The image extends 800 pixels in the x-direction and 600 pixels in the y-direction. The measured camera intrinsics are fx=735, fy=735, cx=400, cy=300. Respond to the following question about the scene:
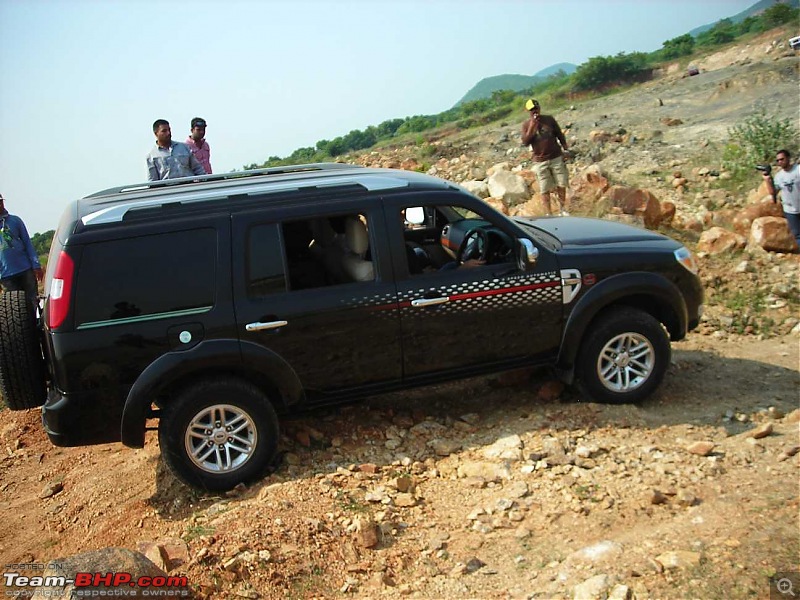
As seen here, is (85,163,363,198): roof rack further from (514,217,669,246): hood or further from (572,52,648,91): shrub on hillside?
(572,52,648,91): shrub on hillside

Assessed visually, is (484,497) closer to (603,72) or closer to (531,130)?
(531,130)

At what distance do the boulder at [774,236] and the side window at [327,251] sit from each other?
643 cm

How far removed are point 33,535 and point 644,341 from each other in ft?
15.2

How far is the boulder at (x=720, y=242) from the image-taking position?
9289 mm

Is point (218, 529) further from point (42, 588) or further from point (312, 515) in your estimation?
point (42, 588)

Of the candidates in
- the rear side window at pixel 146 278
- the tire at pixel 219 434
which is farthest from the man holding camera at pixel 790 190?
the rear side window at pixel 146 278

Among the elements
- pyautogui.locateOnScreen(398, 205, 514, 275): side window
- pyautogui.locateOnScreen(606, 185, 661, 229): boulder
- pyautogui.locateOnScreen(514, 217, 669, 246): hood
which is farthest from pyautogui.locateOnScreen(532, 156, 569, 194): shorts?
pyautogui.locateOnScreen(398, 205, 514, 275): side window

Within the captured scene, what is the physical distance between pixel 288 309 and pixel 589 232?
2.60 metres

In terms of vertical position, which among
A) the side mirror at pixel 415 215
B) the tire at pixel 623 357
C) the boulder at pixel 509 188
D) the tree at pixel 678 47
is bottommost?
the tire at pixel 623 357

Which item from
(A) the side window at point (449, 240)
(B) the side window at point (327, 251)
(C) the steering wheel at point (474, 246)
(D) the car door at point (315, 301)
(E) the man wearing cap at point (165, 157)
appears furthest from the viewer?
(E) the man wearing cap at point (165, 157)

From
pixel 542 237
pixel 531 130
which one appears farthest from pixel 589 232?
pixel 531 130

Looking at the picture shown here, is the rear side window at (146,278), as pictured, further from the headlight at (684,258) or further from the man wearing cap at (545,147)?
the man wearing cap at (545,147)

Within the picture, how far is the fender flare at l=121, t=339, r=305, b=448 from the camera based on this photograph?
470 cm

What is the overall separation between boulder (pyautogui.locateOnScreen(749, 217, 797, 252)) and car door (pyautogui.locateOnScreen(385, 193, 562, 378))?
5.29 meters
